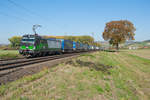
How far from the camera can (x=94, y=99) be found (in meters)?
5.05

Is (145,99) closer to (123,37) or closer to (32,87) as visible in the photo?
(32,87)

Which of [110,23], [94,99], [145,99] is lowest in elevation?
[145,99]

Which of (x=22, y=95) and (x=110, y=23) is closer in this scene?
(x=22, y=95)

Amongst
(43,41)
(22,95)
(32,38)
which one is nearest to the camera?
(22,95)

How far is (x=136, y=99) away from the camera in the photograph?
649 cm

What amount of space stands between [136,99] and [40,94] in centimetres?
483

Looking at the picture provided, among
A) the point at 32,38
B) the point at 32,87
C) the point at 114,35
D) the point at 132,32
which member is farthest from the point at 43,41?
the point at 132,32

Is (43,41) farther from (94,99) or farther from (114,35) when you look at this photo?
(114,35)

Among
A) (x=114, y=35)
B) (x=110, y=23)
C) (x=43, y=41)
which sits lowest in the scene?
(x=43, y=41)

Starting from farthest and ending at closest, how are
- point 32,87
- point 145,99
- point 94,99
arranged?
point 145,99 < point 32,87 < point 94,99

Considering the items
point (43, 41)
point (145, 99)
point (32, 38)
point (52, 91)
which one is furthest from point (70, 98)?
point (43, 41)

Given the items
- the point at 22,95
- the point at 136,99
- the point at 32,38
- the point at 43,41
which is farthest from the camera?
the point at 43,41

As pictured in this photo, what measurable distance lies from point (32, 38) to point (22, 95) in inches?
651

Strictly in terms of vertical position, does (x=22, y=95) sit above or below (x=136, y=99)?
above
